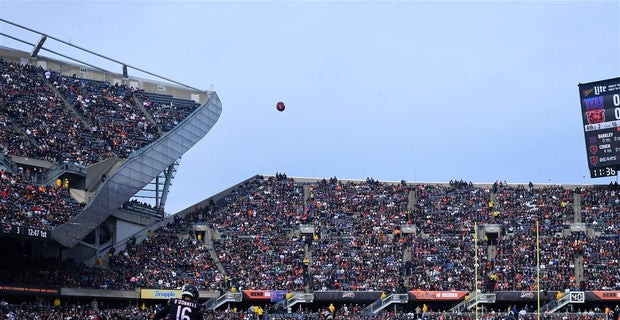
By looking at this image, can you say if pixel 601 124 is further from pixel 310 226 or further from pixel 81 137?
pixel 81 137

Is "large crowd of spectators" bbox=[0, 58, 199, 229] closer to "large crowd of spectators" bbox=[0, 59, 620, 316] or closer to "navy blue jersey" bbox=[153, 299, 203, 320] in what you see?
"large crowd of spectators" bbox=[0, 59, 620, 316]

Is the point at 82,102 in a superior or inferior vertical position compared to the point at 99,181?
superior

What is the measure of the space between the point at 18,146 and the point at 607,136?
1596 inches

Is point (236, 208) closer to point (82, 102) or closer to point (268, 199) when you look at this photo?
point (268, 199)

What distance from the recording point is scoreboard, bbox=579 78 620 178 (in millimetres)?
72188

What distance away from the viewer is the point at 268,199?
7506cm

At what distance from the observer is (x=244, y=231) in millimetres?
71125

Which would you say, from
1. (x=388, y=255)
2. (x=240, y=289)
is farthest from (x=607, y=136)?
(x=240, y=289)

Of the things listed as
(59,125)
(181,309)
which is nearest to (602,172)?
(59,125)

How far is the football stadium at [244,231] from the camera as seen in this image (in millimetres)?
59531

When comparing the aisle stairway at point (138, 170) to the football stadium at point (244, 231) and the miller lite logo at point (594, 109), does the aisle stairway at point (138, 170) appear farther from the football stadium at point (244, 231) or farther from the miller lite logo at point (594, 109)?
the miller lite logo at point (594, 109)

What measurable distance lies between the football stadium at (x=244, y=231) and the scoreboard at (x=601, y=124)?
0.58 ft

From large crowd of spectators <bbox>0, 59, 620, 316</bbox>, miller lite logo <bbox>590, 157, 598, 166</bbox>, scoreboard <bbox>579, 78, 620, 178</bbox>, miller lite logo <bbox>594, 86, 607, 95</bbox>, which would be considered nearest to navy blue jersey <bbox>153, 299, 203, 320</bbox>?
large crowd of spectators <bbox>0, 59, 620, 316</bbox>

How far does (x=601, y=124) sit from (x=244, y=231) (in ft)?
87.4
